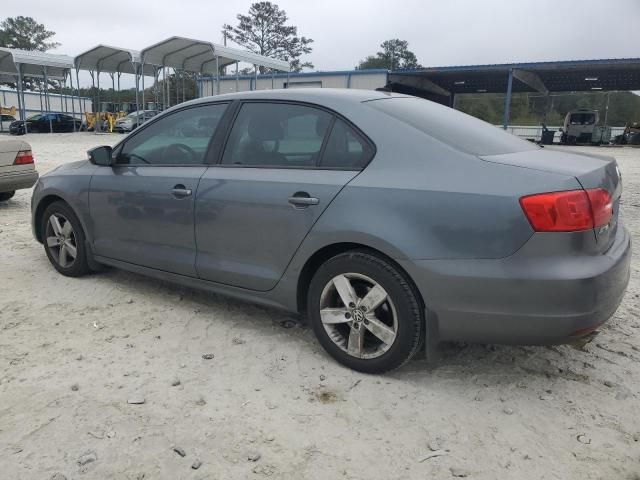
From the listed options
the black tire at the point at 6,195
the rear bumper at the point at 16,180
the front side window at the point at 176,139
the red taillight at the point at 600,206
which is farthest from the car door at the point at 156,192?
the black tire at the point at 6,195

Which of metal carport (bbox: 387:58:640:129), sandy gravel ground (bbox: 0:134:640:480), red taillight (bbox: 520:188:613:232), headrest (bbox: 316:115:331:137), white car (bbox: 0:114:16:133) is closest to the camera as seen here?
sandy gravel ground (bbox: 0:134:640:480)

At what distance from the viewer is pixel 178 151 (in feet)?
12.1

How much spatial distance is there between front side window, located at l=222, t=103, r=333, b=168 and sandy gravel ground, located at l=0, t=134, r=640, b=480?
1.13m

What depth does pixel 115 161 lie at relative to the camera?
13.1 ft

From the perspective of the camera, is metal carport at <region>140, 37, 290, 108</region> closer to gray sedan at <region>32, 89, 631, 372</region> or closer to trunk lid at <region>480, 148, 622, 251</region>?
gray sedan at <region>32, 89, 631, 372</region>

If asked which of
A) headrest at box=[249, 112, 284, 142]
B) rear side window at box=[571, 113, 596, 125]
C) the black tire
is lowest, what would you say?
the black tire

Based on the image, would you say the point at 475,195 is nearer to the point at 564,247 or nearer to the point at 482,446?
the point at 564,247

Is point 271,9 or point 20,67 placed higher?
point 271,9

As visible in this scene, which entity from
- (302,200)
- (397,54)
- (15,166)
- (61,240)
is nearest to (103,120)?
(15,166)

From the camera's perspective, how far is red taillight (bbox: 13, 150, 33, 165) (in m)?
7.00

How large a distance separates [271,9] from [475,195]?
222 feet

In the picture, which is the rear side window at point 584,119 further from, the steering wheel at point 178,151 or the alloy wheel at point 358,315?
the alloy wheel at point 358,315

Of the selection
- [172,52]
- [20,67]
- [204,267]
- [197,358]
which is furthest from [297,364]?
[20,67]

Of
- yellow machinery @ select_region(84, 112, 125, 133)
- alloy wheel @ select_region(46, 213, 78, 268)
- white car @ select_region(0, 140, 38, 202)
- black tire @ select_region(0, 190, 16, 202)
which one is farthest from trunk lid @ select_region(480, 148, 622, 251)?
yellow machinery @ select_region(84, 112, 125, 133)
